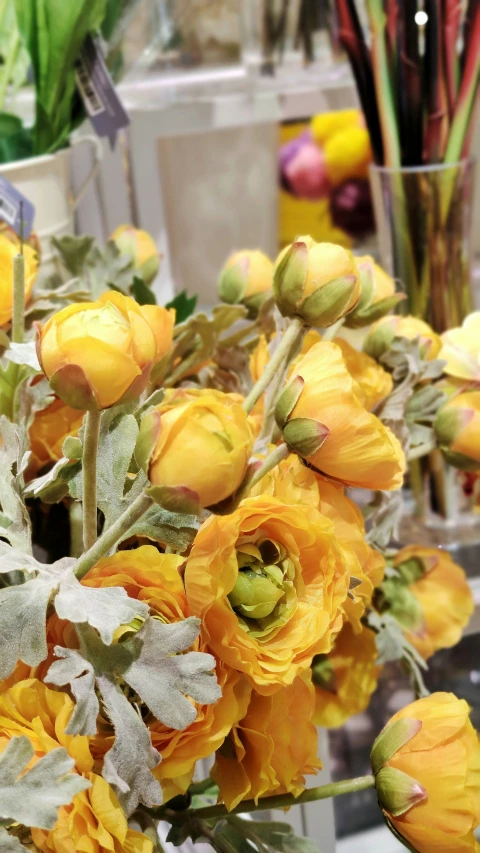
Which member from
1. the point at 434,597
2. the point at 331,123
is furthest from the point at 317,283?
the point at 331,123

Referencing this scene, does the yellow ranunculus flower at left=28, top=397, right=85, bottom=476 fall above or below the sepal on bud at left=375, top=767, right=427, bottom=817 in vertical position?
above

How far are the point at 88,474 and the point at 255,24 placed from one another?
748 millimetres

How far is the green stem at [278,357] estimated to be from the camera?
0.97 feet

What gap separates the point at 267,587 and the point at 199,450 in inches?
2.7

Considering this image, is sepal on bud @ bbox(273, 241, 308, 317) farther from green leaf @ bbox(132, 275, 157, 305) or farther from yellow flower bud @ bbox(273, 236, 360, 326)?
green leaf @ bbox(132, 275, 157, 305)

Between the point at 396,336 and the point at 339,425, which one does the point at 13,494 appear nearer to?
the point at 339,425

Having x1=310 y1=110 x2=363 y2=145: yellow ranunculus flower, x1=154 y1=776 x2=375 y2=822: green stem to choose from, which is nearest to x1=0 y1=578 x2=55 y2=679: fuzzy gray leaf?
x1=154 y1=776 x2=375 y2=822: green stem

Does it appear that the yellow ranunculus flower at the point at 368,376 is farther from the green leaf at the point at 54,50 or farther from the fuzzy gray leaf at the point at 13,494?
the green leaf at the point at 54,50

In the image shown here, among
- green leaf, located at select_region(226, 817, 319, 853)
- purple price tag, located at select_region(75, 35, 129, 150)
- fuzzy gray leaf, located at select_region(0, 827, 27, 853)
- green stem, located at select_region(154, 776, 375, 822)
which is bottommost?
green leaf, located at select_region(226, 817, 319, 853)

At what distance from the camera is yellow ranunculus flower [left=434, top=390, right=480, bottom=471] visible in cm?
36

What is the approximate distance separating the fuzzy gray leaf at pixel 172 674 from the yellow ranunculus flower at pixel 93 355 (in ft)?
0.23

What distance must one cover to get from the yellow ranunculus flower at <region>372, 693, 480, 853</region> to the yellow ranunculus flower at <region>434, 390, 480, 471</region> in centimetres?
12

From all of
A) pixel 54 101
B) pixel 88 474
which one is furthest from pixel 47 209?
pixel 88 474

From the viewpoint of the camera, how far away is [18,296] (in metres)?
0.31
